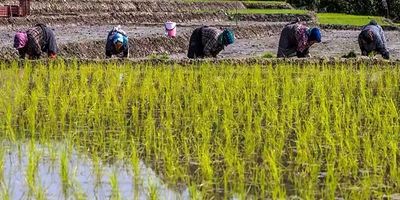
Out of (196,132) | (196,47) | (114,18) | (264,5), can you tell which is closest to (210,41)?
(196,47)

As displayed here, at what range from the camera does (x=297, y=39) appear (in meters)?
9.96

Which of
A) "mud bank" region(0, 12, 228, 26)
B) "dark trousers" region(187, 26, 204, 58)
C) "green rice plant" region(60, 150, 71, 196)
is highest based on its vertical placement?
"green rice plant" region(60, 150, 71, 196)

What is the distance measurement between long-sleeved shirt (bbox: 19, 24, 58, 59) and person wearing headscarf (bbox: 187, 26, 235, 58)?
1.57 metres

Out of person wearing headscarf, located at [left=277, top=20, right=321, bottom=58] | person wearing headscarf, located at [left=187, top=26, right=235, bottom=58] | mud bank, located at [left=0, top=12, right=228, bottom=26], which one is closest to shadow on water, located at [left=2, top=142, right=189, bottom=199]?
person wearing headscarf, located at [left=187, top=26, right=235, bottom=58]

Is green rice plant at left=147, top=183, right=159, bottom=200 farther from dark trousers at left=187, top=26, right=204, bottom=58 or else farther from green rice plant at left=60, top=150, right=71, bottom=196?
dark trousers at left=187, top=26, right=204, bottom=58

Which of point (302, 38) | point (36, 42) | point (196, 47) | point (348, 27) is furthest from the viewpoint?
point (348, 27)

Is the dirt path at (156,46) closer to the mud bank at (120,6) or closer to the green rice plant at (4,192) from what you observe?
the mud bank at (120,6)

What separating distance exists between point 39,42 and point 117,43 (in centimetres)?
85

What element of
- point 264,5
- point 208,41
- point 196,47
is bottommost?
point 264,5

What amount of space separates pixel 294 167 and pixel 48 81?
3.71 m

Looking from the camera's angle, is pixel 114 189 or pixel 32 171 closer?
pixel 114 189

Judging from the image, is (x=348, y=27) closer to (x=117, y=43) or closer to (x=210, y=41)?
(x=210, y=41)

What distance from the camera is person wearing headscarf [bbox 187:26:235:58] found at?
941cm

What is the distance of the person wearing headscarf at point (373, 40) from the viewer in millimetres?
10164
